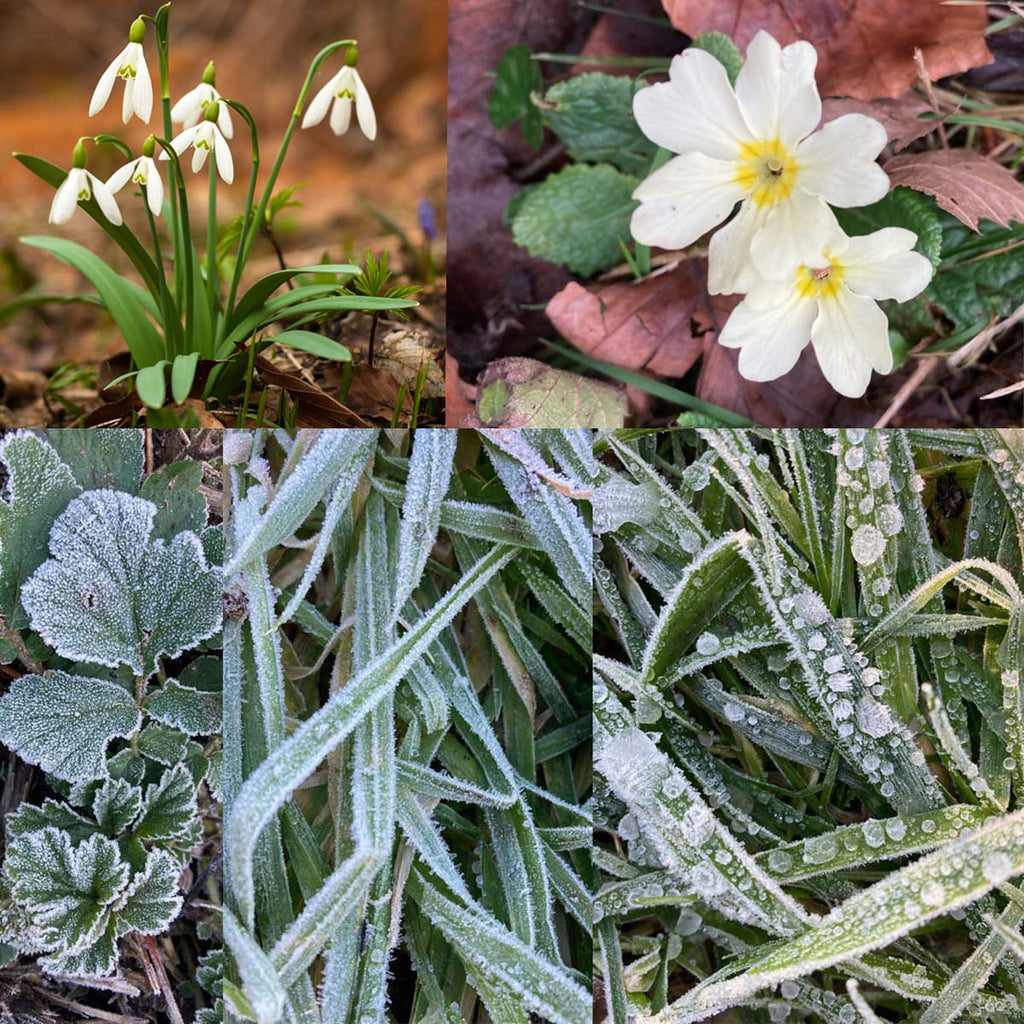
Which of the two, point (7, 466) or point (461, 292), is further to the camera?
point (461, 292)

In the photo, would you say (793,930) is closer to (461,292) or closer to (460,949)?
(460,949)

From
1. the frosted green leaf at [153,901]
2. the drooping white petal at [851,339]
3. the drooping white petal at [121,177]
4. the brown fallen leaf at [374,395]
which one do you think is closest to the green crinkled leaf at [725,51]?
the drooping white petal at [851,339]

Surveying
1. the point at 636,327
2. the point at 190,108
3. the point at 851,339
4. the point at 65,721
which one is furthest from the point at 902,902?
the point at 190,108

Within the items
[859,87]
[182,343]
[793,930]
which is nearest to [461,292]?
[182,343]

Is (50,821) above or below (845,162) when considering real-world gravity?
below

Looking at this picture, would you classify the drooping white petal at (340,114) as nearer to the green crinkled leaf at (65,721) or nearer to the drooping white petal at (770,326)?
the drooping white petal at (770,326)

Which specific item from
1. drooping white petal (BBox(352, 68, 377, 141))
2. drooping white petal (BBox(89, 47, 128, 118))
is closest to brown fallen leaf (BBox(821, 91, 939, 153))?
drooping white petal (BBox(352, 68, 377, 141))

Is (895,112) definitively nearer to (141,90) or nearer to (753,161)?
(753,161)
